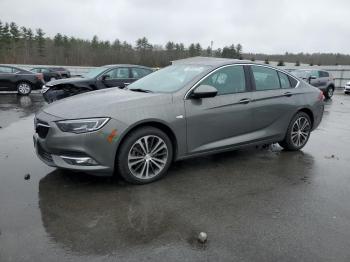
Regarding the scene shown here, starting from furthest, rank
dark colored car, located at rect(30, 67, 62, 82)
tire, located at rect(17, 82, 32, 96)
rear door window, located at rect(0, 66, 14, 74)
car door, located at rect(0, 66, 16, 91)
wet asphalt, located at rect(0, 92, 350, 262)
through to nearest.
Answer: dark colored car, located at rect(30, 67, 62, 82) → tire, located at rect(17, 82, 32, 96) → rear door window, located at rect(0, 66, 14, 74) → car door, located at rect(0, 66, 16, 91) → wet asphalt, located at rect(0, 92, 350, 262)

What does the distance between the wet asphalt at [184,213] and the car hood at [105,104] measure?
0.94 metres

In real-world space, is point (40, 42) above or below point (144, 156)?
above

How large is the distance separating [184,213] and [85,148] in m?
1.39

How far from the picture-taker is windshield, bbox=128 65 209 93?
5.15 m

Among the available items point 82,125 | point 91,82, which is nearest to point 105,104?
point 82,125

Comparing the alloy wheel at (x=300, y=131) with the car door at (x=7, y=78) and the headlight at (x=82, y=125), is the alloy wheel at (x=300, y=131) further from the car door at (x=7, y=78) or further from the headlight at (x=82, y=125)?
the car door at (x=7, y=78)

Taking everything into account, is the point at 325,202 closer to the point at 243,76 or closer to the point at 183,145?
the point at 183,145

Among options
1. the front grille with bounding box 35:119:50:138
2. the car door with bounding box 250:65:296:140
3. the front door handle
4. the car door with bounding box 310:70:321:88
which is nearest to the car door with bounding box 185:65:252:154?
the front door handle

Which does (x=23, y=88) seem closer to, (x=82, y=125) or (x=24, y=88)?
(x=24, y=88)

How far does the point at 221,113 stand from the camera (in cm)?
523

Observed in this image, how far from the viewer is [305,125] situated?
6.65 metres

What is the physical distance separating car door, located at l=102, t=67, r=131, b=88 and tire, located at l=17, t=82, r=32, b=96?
6920mm

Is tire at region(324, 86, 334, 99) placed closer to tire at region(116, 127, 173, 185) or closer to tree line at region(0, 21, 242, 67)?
tire at region(116, 127, 173, 185)

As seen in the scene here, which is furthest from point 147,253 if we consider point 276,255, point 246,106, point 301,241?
point 246,106
